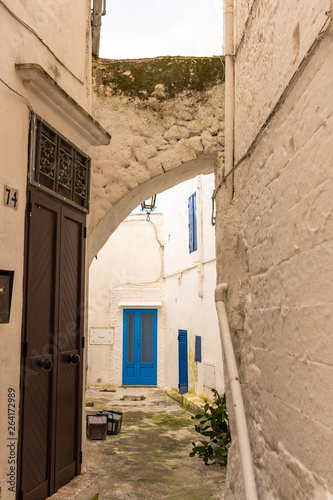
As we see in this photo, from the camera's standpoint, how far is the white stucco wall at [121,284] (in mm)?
12914

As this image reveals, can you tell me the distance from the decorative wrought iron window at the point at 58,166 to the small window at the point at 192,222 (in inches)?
228

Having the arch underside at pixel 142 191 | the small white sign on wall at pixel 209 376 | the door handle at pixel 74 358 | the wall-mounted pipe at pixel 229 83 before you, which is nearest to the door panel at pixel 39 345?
the door handle at pixel 74 358

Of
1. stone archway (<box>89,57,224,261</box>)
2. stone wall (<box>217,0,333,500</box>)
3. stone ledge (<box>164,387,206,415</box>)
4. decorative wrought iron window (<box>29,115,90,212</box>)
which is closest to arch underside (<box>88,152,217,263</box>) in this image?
stone archway (<box>89,57,224,261</box>)

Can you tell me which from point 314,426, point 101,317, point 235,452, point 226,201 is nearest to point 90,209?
point 226,201

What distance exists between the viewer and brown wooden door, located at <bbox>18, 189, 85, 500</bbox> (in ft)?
11.0

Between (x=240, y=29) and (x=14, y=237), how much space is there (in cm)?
262

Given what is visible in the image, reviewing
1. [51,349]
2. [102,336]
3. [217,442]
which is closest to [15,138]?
[51,349]

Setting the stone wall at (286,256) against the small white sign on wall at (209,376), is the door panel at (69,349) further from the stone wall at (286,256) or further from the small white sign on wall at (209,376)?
the small white sign on wall at (209,376)

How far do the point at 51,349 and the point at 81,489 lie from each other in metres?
1.11

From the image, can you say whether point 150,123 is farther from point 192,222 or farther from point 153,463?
point 192,222

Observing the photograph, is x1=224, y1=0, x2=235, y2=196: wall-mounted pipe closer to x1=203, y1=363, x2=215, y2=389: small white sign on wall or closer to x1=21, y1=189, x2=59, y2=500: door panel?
x1=21, y1=189, x2=59, y2=500: door panel

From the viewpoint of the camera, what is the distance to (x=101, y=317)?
13281mm

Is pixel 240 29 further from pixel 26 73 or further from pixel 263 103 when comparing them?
pixel 26 73

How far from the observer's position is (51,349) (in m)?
3.68
